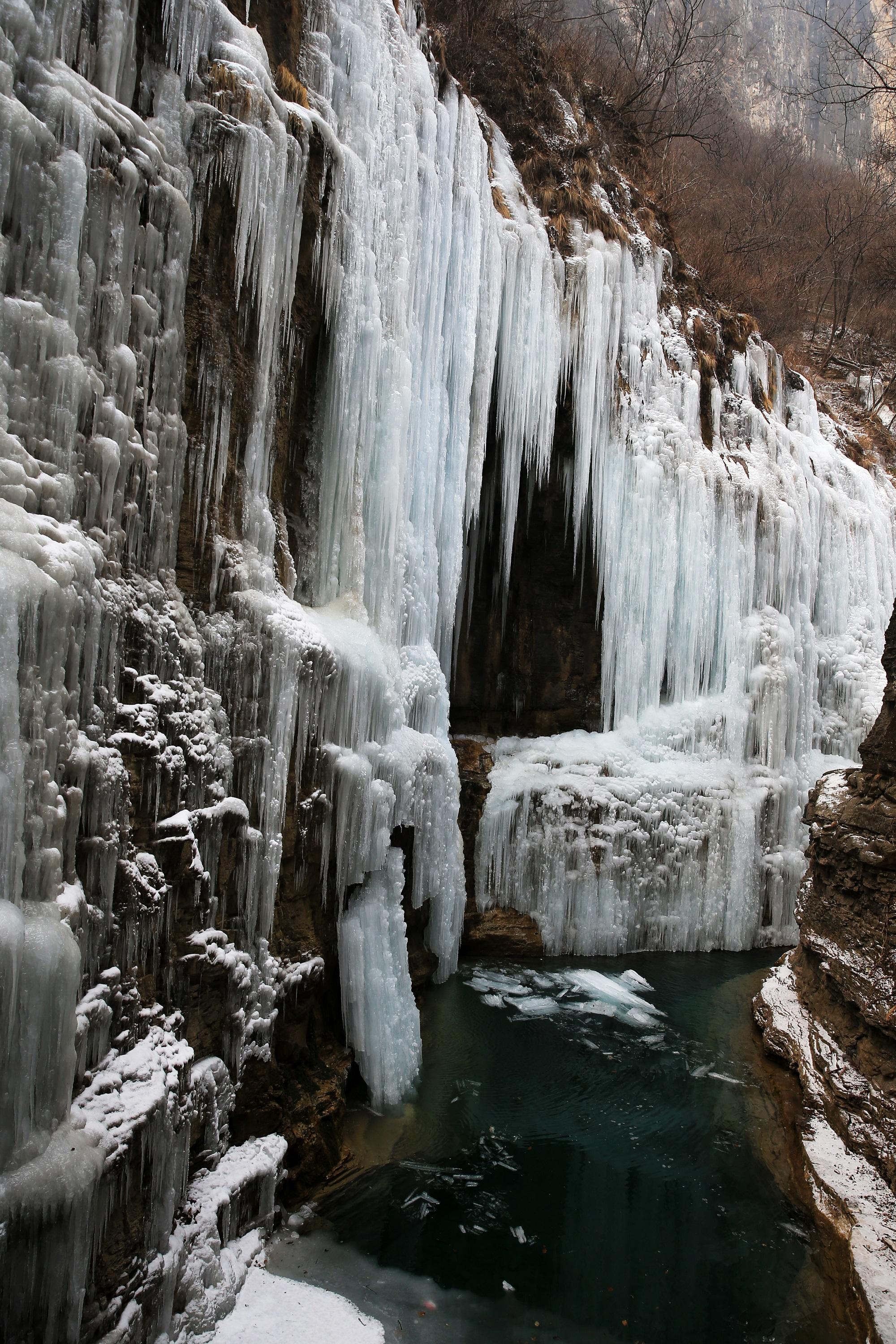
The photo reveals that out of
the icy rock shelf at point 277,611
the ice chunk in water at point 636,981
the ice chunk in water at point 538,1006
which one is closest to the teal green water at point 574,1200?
the ice chunk in water at point 538,1006

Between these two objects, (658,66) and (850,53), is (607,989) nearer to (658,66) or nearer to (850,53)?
(850,53)

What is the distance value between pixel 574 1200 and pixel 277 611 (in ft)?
11.7

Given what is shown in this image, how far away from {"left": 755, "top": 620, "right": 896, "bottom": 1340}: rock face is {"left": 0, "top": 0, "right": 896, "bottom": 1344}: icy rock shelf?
254 cm

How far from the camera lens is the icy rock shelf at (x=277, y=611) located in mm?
2773

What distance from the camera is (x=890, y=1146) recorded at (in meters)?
4.19

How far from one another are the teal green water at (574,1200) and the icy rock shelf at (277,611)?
54cm

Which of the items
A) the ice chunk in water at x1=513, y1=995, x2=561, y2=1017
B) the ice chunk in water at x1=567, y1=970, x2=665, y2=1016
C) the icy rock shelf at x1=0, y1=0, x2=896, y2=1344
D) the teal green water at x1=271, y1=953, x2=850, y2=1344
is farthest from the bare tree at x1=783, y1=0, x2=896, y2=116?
the ice chunk in water at x1=567, y1=970, x2=665, y2=1016

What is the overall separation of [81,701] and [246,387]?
2158 millimetres

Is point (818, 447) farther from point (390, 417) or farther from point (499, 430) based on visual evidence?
point (390, 417)

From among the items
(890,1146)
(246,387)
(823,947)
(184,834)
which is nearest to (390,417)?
(246,387)

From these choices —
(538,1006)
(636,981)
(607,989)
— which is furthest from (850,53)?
(538,1006)

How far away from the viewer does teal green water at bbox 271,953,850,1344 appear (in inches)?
139

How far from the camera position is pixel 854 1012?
4938 mm

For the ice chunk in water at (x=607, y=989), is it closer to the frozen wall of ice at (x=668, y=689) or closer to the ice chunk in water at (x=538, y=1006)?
the ice chunk in water at (x=538, y=1006)
